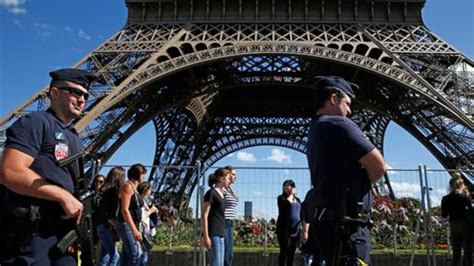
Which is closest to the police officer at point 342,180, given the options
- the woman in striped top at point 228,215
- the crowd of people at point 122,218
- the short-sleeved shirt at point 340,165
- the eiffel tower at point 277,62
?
the short-sleeved shirt at point 340,165

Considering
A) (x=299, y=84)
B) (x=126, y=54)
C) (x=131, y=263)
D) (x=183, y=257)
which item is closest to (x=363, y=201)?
(x=131, y=263)

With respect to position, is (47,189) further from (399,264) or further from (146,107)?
(146,107)

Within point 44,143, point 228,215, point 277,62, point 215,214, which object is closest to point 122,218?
point 215,214

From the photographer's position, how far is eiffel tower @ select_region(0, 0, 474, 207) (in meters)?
18.1

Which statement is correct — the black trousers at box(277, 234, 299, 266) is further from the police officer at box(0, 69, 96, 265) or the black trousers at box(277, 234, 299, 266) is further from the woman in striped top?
the police officer at box(0, 69, 96, 265)

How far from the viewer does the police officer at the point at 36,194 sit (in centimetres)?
244

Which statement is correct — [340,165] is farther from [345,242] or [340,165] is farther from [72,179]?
[72,179]

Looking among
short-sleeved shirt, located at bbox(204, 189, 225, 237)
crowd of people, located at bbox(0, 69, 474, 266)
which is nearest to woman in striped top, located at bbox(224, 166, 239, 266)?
short-sleeved shirt, located at bbox(204, 189, 225, 237)

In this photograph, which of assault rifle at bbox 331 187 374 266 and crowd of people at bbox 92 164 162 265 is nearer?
assault rifle at bbox 331 187 374 266

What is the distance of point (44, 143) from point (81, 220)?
1.53ft

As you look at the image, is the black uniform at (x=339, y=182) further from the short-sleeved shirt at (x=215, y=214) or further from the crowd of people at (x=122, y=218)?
the short-sleeved shirt at (x=215, y=214)

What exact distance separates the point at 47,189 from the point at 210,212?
410 cm

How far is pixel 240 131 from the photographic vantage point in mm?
33688

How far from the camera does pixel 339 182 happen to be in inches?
106
